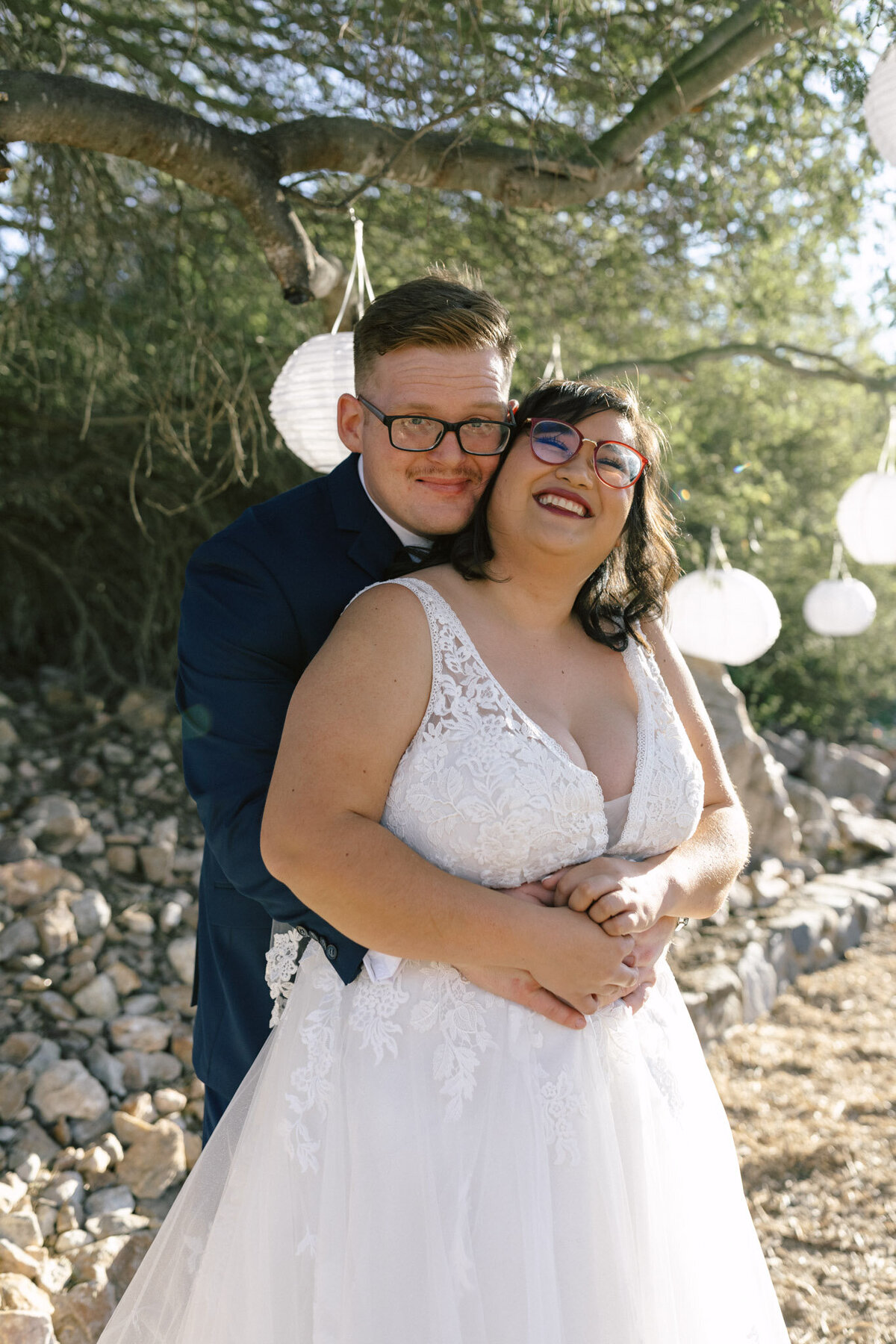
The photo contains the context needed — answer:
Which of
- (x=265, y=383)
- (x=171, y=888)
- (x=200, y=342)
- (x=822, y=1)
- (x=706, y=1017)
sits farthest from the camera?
(x=265, y=383)

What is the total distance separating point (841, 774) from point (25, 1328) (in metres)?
7.11

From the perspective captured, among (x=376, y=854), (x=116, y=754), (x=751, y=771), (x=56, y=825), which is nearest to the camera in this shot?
(x=376, y=854)

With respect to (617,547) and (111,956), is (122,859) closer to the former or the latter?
(111,956)

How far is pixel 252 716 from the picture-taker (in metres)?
1.73

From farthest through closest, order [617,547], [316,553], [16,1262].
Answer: [16,1262], [617,547], [316,553]

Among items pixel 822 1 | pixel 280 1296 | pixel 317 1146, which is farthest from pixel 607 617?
pixel 822 1

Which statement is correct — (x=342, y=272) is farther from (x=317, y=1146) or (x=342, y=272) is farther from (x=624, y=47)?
(x=317, y=1146)

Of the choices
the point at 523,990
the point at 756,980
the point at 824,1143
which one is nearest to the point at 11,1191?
the point at 523,990

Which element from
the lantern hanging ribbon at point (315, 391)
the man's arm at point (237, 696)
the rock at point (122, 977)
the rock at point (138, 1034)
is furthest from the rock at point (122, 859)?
the man's arm at point (237, 696)

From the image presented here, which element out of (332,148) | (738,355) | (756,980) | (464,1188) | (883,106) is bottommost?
(756,980)

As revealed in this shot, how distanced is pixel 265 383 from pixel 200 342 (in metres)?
1.28

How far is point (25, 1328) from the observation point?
2.22 metres

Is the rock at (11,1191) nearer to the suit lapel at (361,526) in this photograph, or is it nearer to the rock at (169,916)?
the rock at (169,916)

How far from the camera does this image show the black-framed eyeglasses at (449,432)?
5.71 feet
